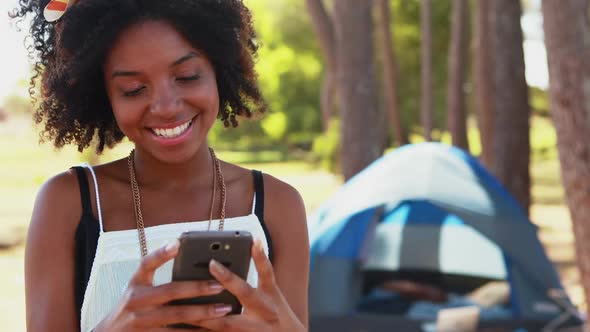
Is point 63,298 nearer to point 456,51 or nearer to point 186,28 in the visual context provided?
point 186,28

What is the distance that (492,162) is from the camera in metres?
9.30

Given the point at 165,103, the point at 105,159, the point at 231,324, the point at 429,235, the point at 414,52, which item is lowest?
the point at 429,235

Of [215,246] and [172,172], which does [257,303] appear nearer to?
[215,246]

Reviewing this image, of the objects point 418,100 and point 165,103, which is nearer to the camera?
point 165,103

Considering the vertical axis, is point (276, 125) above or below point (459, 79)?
below

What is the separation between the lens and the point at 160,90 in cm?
170

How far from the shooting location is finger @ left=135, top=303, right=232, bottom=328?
1.43 m

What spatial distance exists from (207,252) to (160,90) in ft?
1.32

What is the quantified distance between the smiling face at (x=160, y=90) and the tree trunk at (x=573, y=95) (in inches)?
126

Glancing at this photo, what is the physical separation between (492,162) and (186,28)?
308 inches

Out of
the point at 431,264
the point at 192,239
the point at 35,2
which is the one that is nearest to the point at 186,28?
the point at 35,2

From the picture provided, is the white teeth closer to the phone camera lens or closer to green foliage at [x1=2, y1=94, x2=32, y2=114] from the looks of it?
the phone camera lens

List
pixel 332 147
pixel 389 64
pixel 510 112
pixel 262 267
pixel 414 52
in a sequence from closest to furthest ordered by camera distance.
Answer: pixel 262 267 < pixel 510 112 < pixel 389 64 < pixel 332 147 < pixel 414 52

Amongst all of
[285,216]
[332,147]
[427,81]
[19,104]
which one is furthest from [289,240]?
[19,104]
